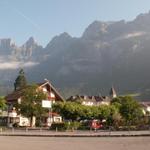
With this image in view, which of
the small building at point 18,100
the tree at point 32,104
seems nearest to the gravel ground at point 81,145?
the tree at point 32,104

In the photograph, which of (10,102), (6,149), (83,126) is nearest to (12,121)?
(10,102)

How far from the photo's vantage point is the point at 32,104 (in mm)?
83500

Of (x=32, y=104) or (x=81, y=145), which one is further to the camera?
(x=32, y=104)

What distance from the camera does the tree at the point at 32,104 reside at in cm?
8300

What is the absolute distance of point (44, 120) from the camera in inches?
4033

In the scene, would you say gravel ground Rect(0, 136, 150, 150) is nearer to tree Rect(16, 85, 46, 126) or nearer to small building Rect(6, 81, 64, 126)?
tree Rect(16, 85, 46, 126)

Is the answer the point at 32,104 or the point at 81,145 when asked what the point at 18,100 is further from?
the point at 81,145

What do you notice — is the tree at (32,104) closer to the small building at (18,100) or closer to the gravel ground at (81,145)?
the small building at (18,100)

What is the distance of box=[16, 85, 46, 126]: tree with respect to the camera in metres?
83.0

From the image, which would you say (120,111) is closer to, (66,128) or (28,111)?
(28,111)

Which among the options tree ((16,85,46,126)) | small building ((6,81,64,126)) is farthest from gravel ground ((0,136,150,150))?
small building ((6,81,64,126))

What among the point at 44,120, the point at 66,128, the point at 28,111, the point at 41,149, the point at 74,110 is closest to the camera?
the point at 41,149

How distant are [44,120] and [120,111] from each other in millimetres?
19131

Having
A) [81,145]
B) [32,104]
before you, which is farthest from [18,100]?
[81,145]
